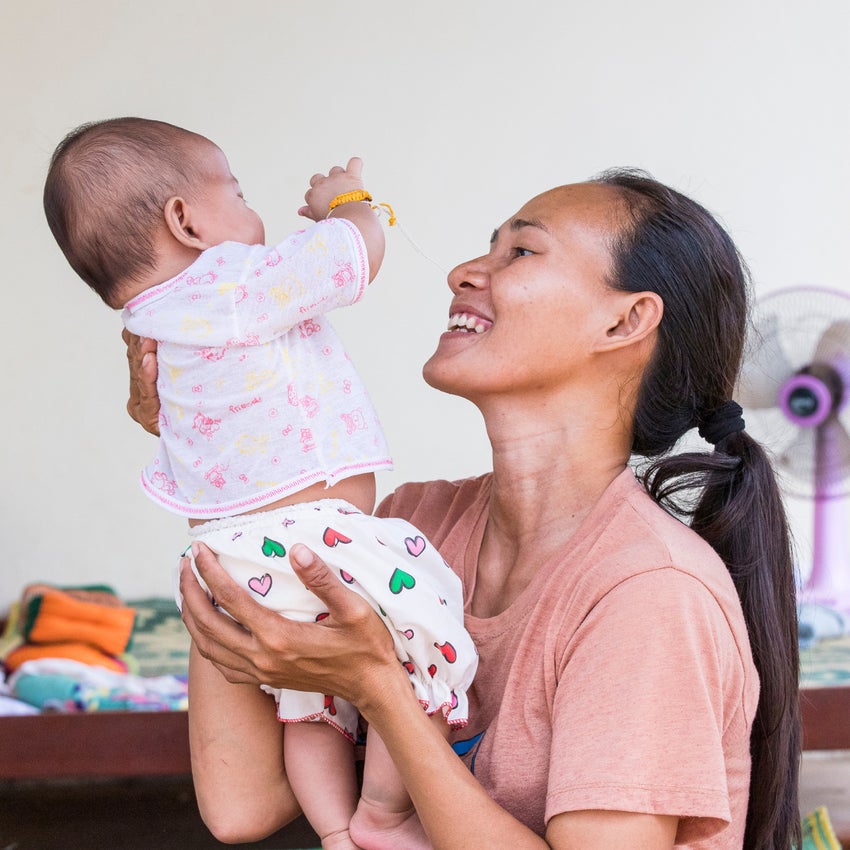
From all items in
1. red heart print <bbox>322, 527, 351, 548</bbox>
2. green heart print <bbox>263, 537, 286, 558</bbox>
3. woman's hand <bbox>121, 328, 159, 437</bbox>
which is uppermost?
woman's hand <bbox>121, 328, 159, 437</bbox>

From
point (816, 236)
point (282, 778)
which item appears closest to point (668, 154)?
point (816, 236)

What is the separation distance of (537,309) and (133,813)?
2.08 m

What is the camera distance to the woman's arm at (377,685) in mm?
1128

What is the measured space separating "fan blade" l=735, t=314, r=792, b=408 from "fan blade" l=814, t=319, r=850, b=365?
0.38 feet

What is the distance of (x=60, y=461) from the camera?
14.4 feet

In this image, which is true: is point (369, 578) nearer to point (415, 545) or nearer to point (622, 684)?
point (415, 545)

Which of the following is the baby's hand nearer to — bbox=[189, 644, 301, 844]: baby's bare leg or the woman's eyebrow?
the woman's eyebrow

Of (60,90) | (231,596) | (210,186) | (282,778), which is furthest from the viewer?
(60,90)

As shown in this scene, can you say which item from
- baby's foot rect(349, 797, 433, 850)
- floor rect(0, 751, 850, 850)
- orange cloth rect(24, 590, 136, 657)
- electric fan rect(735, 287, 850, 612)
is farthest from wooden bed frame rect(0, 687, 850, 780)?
baby's foot rect(349, 797, 433, 850)

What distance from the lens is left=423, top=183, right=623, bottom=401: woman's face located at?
1438 millimetres

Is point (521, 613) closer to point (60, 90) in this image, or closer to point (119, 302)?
point (119, 302)

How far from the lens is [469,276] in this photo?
5.04 feet

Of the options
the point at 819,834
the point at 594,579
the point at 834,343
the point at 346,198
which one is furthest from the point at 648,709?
the point at 834,343

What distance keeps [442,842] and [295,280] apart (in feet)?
2.18
